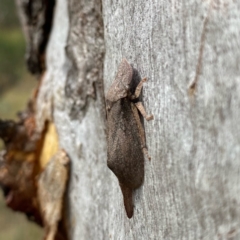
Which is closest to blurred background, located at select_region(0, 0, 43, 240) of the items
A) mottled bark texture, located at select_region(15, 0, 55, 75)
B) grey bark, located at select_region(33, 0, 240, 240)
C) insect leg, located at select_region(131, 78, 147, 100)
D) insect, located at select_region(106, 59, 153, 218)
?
mottled bark texture, located at select_region(15, 0, 55, 75)

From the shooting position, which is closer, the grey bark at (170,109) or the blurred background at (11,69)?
the grey bark at (170,109)

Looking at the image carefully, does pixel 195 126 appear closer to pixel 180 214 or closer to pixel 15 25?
pixel 180 214

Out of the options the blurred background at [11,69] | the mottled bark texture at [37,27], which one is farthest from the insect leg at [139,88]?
the blurred background at [11,69]

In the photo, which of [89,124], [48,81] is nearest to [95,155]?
[89,124]

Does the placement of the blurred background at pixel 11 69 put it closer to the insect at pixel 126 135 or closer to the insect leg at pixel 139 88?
the insect at pixel 126 135

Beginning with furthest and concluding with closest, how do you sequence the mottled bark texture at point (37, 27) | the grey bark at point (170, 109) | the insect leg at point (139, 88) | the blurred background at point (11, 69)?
1. the blurred background at point (11, 69)
2. the mottled bark texture at point (37, 27)
3. the insect leg at point (139, 88)
4. the grey bark at point (170, 109)

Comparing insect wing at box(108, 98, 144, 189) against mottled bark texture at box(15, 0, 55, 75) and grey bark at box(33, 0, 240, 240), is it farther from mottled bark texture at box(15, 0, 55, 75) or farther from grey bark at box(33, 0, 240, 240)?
mottled bark texture at box(15, 0, 55, 75)

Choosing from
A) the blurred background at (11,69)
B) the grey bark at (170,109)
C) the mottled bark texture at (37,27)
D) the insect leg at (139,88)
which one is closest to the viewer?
the grey bark at (170,109)
